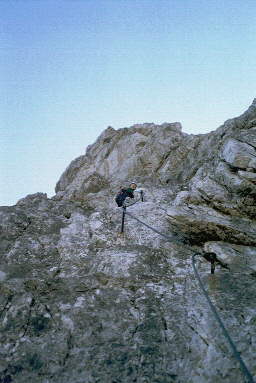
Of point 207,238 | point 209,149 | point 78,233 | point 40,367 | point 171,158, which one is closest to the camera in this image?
point 40,367

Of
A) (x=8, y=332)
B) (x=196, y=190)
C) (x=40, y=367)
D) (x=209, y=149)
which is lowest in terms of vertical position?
(x=40, y=367)

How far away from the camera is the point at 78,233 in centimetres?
1270

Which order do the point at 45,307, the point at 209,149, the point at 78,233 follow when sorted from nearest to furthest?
the point at 45,307 → the point at 78,233 → the point at 209,149

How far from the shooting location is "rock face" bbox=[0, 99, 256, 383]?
7523mm

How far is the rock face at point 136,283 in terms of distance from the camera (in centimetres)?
752

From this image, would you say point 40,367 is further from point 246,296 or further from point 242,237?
point 242,237

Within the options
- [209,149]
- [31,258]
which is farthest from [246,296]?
[209,149]

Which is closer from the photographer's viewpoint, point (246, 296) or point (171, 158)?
point (246, 296)

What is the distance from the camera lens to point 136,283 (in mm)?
9820

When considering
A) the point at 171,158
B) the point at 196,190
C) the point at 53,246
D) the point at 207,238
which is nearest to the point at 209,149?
the point at 171,158

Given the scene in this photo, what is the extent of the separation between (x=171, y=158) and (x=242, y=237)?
1069cm

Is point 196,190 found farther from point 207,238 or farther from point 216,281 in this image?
point 216,281

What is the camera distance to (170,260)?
35.1 feet

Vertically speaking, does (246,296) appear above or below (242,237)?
below
